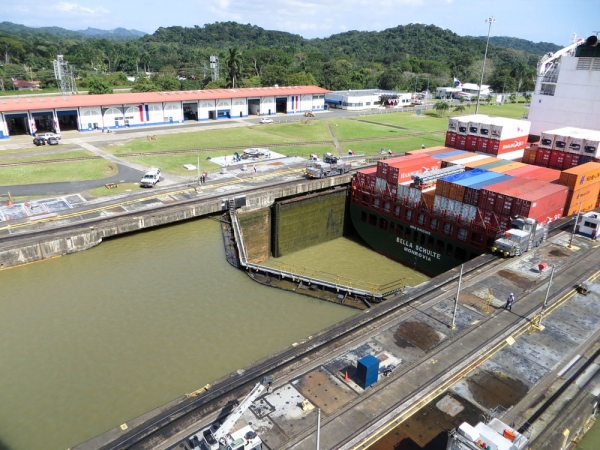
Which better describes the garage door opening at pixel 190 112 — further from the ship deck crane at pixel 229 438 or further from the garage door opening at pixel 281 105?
the ship deck crane at pixel 229 438

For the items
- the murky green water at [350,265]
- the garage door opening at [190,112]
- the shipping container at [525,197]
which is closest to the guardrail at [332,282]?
the murky green water at [350,265]

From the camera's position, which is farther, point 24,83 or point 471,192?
point 24,83

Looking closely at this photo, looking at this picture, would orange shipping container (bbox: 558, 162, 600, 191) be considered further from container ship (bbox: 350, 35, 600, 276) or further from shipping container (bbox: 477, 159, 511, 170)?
shipping container (bbox: 477, 159, 511, 170)

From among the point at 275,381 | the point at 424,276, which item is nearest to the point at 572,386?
the point at 275,381

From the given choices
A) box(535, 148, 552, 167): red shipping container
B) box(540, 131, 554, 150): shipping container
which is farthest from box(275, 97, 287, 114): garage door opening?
box(540, 131, 554, 150): shipping container

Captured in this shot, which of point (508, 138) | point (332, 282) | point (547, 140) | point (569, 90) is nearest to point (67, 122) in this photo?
point (332, 282)

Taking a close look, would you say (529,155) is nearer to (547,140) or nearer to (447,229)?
(547,140)

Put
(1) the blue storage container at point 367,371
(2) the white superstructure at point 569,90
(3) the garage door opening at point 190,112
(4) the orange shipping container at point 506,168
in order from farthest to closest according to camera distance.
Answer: (3) the garage door opening at point 190,112
(2) the white superstructure at point 569,90
(4) the orange shipping container at point 506,168
(1) the blue storage container at point 367,371
